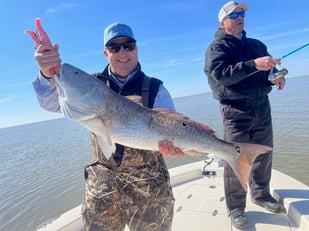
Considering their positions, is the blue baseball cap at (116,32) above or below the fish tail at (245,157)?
above

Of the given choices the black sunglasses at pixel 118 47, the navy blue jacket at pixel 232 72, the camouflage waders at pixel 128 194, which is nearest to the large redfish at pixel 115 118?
the camouflage waders at pixel 128 194

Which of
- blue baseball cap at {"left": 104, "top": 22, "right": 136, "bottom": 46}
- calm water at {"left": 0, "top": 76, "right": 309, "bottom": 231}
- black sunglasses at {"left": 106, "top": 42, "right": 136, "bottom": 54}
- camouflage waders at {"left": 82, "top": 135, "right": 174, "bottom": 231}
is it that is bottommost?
calm water at {"left": 0, "top": 76, "right": 309, "bottom": 231}

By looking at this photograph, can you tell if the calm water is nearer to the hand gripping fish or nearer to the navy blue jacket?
the navy blue jacket

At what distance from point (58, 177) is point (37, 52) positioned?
40.7 feet

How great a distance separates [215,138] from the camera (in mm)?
2787

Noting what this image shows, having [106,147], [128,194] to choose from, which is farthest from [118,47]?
[128,194]

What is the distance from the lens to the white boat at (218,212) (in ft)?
13.2

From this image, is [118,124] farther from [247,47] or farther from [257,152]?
[247,47]

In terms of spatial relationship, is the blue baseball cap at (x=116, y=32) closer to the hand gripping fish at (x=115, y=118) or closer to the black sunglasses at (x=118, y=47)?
the black sunglasses at (x=118, y=47)

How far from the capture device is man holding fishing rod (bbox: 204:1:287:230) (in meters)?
4.09

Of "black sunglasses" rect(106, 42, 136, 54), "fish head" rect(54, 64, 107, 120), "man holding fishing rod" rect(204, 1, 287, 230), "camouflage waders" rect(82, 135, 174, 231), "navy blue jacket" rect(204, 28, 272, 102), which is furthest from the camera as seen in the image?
"man holding fishing rod" rect(204, 1, 287, 230)

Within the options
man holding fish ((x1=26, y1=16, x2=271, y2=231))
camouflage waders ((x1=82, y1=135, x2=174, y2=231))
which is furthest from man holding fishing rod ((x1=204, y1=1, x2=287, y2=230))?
camouflage waders ((x1=82, y1=135, x2=174, y2=231))

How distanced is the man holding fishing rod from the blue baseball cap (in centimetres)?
163

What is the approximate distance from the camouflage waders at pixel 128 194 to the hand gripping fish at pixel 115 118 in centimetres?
27
